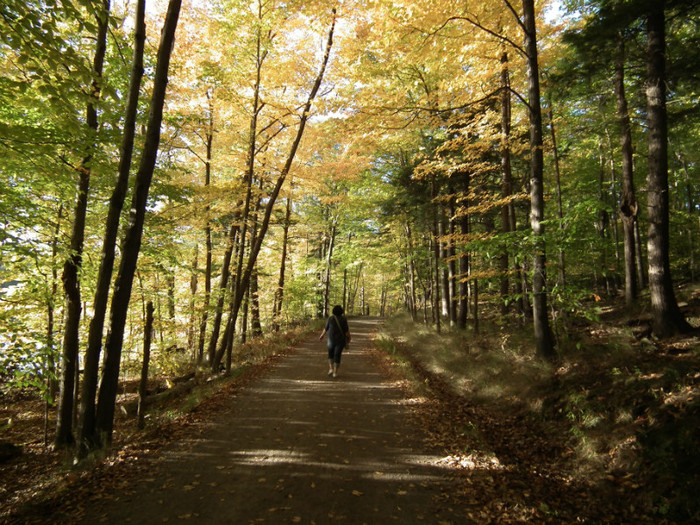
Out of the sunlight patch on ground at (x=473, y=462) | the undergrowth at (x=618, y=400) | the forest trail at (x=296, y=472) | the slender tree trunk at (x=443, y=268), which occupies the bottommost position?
the sunlight patch on ground at (x=473, y=462)

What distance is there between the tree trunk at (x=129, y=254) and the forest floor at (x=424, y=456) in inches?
25.9

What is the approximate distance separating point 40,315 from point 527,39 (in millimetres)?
15901

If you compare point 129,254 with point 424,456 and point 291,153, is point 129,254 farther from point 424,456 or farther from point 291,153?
point 291,153

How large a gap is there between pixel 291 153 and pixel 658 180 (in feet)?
30.3

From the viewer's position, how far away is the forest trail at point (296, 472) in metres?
3.37

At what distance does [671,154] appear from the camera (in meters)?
17.4

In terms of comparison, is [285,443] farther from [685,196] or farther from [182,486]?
[685,196]

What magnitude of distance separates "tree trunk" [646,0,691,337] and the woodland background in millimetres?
32

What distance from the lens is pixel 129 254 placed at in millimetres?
5066

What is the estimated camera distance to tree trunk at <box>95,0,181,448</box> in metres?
5.04

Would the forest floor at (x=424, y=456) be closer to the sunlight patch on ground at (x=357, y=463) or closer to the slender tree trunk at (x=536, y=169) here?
the sunlight patch on ground at (x=357, y=463)

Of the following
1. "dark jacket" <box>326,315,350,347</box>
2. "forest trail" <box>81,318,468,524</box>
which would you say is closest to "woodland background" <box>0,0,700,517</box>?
"forest trail" <box>81,318,468,524</box>

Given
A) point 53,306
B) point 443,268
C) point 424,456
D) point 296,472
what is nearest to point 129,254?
point 296,472

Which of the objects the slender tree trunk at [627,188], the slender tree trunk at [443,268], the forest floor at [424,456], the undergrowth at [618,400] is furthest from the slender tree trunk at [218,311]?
the slender tree trunk at [627,188]
